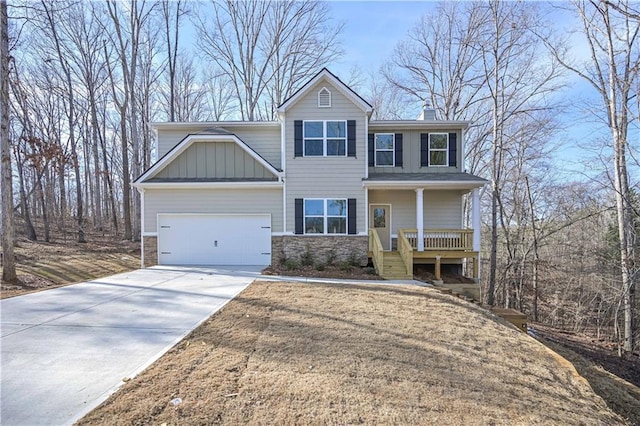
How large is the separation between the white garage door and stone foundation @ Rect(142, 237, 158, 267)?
15 centimetres

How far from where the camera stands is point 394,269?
420 inches

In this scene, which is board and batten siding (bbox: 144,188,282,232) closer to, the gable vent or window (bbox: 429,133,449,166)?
the gable vent

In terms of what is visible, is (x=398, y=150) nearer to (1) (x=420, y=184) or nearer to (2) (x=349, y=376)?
(1) (x=420, y=184)

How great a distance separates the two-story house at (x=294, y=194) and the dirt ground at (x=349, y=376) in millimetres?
5596

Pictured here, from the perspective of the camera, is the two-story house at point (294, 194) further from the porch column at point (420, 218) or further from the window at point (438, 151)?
the window at point (438, 151)

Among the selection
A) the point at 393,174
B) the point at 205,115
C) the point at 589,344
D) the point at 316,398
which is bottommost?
the point at 589,344

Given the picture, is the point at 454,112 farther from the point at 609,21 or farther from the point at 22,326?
the point at 22,326

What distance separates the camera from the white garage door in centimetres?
1189

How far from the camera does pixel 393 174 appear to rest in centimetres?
1239

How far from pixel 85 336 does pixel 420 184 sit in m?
10.1

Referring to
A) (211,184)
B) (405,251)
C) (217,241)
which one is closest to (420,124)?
(405,251)

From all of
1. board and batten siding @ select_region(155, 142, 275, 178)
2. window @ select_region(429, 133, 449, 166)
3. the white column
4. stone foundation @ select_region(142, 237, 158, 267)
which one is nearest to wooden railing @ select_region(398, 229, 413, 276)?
the white column

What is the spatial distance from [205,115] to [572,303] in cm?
2850

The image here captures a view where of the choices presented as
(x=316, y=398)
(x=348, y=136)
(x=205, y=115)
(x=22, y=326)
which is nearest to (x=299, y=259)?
(x=348, y=136)
